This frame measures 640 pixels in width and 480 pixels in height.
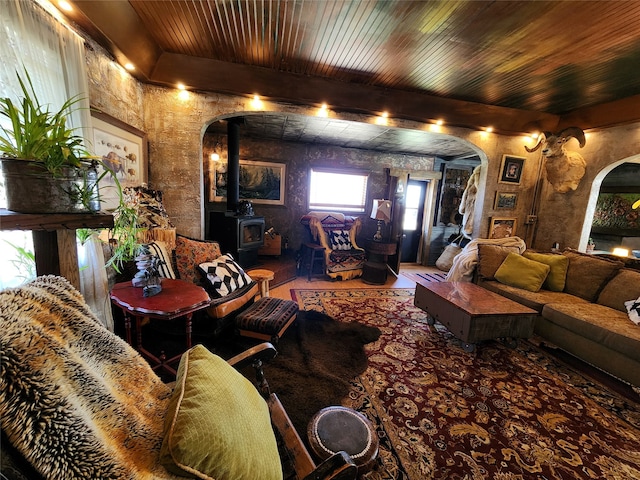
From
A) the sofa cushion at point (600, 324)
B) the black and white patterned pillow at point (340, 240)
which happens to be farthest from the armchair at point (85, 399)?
the black and white patterned pillow at point (340, 240)

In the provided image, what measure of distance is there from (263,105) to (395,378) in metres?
3.29

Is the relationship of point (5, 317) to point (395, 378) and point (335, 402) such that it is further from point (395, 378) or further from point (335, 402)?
point (395, 378)

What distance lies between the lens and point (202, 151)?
3.65m

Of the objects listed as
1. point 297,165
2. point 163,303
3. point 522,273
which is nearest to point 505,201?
point 522,273

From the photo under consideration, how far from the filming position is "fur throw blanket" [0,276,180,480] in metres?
0.47

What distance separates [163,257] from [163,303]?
0.81 meters

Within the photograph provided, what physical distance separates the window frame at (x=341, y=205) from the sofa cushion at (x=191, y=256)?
313 cm

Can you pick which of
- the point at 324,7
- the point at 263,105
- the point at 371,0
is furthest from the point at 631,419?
the point at 263,105

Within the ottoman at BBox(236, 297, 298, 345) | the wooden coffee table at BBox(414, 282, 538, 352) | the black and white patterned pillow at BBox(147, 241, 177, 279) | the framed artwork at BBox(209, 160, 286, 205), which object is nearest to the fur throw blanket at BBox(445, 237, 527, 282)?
the wooden coffee table at BBox(414, 282, 538, 352)

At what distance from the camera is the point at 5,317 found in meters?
0.56

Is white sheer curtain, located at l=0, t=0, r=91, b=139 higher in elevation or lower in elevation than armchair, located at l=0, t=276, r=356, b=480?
higher

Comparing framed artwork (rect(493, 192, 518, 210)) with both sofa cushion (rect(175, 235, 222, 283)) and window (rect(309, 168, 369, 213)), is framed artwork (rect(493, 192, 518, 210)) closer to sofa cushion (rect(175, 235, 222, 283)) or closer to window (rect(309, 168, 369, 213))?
window (rect(309, 168, 369, 213))

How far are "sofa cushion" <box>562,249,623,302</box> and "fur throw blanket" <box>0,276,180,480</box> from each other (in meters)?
4.01

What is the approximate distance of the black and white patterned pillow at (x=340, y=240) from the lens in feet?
15.5
